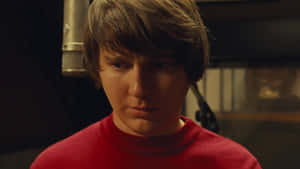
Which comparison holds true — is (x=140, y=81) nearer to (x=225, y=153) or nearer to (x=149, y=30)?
(x=149, y=30)

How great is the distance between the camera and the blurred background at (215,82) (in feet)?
4.26

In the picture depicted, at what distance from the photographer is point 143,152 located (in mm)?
714

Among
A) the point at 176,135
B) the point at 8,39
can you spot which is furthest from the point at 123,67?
the point at 8,39

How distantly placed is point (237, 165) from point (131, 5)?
0.43m

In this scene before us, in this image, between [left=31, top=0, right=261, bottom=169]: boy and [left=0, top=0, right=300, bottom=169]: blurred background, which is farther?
[left=0, top=0, right=300, bottom=169]: blurred background

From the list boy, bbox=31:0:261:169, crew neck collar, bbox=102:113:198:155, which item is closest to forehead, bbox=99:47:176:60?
boy, bbox=31:0:261:169

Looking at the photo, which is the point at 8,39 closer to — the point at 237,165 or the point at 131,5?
the point at 131,5

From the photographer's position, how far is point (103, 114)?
5.08ft

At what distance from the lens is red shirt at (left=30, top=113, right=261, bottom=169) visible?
0.71 meters

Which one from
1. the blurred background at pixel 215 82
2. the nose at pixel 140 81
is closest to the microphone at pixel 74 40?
the blurred background at pixel 215 82

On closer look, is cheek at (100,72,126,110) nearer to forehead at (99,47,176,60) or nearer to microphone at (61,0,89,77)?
forehead at (99,47,176,60)

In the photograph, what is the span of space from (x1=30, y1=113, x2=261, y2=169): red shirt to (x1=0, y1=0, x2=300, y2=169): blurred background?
0.22 metres

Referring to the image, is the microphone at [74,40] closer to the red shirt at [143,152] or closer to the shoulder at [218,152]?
the red shirt at [143,152]

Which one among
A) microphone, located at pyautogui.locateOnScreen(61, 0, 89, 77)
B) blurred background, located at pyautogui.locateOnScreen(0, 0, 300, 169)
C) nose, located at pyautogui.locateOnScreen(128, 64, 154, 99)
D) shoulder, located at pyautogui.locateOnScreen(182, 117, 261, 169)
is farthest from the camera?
blurred background, located at pyautogui.locateOnScreen(0, 0, 300, 169)
